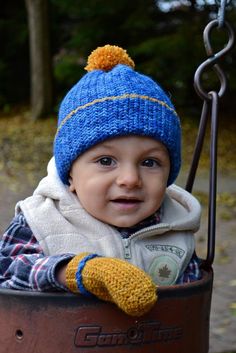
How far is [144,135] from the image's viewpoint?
79.0 inches

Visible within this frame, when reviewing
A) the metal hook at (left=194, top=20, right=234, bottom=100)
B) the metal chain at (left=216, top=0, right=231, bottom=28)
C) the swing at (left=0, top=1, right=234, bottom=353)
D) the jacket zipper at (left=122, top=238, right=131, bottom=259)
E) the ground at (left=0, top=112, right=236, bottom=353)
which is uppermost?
the metal chain at (left=216, top=0, right=231, bottom=28)

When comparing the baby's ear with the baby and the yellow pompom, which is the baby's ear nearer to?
the baby

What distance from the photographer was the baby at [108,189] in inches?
78.0

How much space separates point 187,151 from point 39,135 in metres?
2.16

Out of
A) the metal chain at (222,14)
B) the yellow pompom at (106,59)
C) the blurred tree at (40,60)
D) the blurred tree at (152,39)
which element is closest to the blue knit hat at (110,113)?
the yellow pompom at (106,59)

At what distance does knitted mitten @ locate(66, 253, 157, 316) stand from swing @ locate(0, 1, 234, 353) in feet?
0.15

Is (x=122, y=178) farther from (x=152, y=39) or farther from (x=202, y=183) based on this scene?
(x=152, y=39)

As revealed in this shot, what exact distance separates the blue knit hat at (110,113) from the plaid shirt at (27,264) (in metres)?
0.22

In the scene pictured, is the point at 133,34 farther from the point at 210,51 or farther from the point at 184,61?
the point at 210,51

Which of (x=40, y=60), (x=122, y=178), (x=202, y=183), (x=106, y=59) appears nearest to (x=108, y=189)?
(x=122, y=178)

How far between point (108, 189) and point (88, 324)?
0.39 m

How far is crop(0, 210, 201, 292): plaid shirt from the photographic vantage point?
1.82 meters

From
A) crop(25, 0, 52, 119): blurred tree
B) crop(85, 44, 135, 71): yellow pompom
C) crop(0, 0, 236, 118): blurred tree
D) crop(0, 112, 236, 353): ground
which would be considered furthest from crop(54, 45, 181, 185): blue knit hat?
crop(25, 0, 52, 119): blurred tree

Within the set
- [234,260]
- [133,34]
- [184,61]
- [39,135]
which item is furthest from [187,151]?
[234,260]
